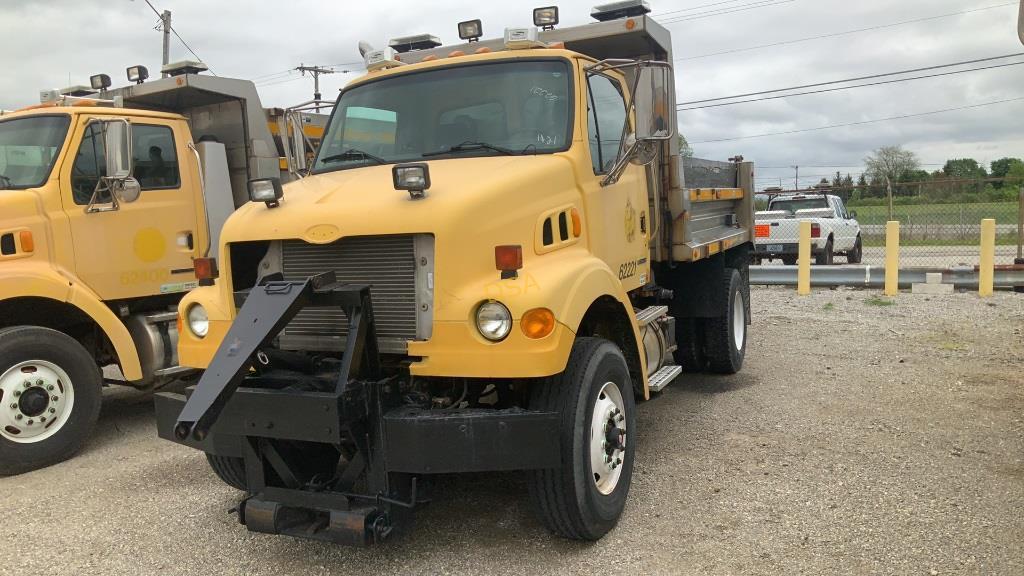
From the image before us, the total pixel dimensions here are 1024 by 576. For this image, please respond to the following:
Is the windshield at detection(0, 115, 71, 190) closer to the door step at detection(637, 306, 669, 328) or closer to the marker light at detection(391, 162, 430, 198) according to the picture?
the marker light at detection(391, 162, 430, 198)

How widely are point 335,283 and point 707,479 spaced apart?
265 cm

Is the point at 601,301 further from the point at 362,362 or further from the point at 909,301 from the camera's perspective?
the point at 909,301

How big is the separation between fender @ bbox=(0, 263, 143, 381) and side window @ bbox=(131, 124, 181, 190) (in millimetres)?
1143

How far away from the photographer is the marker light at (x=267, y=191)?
422 cm

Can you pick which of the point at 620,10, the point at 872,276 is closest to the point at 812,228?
the point at 872,276

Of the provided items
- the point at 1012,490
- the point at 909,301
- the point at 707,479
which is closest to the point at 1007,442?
the point at 1012,490

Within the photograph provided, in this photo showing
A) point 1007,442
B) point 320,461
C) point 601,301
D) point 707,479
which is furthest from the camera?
point 1007,442

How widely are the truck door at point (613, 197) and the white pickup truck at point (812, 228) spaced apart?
13.0m

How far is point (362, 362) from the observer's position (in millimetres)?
3676

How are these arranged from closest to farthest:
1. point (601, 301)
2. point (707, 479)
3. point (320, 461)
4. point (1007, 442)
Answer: point (320, 461)
point (601, 301)
point (707, 479)
point (1007, 442)

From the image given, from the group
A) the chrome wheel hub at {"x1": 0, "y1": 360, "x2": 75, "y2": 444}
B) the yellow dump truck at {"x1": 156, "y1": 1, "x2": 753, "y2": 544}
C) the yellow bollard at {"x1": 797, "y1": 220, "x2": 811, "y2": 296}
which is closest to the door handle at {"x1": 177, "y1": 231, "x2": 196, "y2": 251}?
the chrome wheel hub at {"x1": 0, "y1": 360, "x2": 75, "y2": 444}

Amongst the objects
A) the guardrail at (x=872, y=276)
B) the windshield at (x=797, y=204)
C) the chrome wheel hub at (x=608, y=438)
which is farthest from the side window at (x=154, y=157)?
the windshield at (x=797, y=204)

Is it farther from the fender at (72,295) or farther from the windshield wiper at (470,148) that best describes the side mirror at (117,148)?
the windshield wiper at (470,148)

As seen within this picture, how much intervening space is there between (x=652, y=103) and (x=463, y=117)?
1.13 meters
